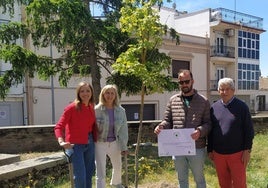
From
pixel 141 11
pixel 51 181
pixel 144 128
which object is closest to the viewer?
pixel 141 11

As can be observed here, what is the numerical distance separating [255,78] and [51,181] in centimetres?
3550

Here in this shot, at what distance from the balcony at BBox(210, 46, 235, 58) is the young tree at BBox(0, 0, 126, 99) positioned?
22.5 m

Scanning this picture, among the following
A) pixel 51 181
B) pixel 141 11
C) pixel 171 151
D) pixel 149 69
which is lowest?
pixel 51 181

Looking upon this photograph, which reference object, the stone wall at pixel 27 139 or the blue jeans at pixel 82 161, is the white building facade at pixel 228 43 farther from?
the blue jeans at pixel 82 161

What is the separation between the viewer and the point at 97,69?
36.9 ft

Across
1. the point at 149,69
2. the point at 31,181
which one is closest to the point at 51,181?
the point at 31,181

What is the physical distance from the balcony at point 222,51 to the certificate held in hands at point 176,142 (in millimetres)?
28688

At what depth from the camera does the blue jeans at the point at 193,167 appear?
194 inches

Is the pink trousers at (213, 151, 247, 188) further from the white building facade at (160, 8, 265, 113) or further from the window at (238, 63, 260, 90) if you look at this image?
the window at (238, 63, 260, 90)

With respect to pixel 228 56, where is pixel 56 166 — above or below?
below

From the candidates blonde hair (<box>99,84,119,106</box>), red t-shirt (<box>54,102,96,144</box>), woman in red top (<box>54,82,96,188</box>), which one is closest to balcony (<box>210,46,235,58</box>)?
blonde hair (<box>99,84,119,106</box>)

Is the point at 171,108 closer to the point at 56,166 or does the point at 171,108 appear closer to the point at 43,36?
the point at 56,166

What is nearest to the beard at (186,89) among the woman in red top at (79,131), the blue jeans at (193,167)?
the blue jeans at (193,167)

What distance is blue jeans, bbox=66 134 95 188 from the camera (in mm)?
4969
